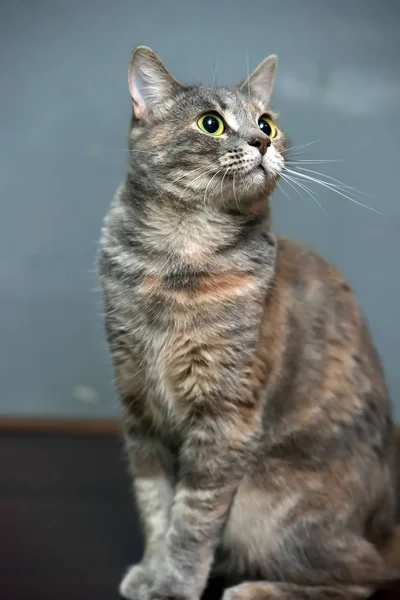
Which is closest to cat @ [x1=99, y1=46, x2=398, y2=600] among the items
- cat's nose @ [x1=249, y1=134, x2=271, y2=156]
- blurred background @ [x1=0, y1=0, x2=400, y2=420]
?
cat's nose @ [x1=249, y1=134, x2=271, y2=156]

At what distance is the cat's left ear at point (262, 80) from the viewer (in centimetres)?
130

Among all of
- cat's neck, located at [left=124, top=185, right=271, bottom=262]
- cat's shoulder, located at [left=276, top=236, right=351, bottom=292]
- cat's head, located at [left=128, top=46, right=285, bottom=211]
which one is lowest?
cat's shoulder, located at [left=276, top=236, right=351, bottom=292]

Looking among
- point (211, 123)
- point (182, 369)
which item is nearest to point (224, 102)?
point (211, 123)

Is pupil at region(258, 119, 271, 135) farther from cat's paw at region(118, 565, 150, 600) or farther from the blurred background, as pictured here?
cat's paw at region(118, 565, 150, 600)

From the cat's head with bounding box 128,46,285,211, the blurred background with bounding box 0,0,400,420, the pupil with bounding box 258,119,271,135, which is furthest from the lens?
the blurred background with bounding box 0,0,400,420

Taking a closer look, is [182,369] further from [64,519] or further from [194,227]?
[64,519]

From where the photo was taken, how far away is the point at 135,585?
1.27m

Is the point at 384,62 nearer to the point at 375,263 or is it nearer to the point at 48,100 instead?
the point at 375,263

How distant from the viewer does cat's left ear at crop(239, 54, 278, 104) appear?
1.30m

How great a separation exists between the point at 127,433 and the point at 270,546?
1.12 ft

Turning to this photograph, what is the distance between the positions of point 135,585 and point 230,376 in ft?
1.45

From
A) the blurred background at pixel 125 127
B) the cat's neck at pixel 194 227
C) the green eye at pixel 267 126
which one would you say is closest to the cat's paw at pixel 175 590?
the cat's neck at pixel 194 227

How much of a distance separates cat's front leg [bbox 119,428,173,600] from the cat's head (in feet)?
1.61

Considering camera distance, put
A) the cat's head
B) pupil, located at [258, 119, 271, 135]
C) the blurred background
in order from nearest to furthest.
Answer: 1. the cat's head
2. pupil, located at [258, 119, 271, 135]
3. the blurred background
